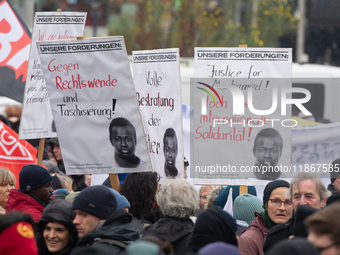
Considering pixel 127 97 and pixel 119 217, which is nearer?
pixel 119 217

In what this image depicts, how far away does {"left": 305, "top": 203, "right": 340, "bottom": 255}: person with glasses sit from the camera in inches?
87.0

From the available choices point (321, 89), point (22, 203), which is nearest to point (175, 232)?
point (22, 203)

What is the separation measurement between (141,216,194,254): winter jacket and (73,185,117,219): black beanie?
43cm

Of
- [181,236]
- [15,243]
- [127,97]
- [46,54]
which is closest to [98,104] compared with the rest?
[127,97]

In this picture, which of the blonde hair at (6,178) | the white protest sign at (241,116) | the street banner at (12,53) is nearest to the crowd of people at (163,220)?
the blonde hair at (6,178)

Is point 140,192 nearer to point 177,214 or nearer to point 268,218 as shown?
point 177,214

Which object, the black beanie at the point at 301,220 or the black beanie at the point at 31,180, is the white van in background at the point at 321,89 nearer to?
the black beanie at the point at 31,180

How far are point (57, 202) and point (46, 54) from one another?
1.59 meters

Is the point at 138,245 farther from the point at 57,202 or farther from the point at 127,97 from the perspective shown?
the point at 127,97

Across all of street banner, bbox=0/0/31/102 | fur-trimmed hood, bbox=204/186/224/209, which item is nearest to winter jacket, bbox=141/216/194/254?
fur-trimmed hood, bbox=204/186/224/209

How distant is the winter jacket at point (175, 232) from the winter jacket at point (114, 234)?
42cm

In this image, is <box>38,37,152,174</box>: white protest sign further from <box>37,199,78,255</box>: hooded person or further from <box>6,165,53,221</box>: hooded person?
<box>37,199,78,255</box>: hooded person

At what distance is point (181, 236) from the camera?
355 centimetres

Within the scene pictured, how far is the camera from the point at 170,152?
5.17 metres
